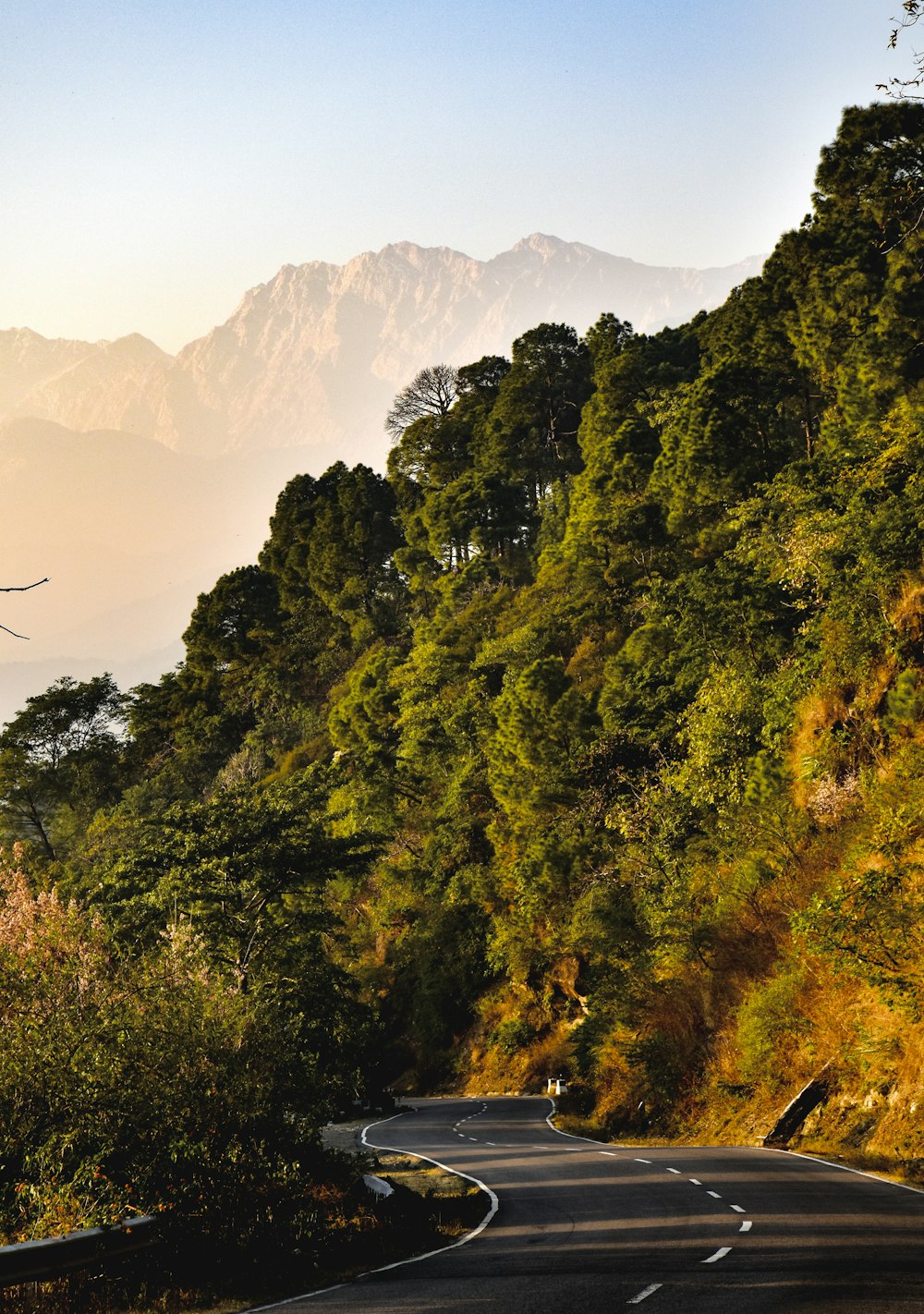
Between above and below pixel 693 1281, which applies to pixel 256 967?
above

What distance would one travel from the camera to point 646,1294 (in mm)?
10531

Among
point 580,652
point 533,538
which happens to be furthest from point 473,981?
point 533,538

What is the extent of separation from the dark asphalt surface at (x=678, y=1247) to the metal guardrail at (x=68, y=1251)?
179 centimetres

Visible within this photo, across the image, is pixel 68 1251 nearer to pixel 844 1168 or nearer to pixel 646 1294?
pixel 646 1294

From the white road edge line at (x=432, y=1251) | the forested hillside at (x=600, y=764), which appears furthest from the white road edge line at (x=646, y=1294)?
the forested hillside at (x=600, y=764)

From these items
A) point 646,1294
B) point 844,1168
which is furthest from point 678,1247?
point 844,1168

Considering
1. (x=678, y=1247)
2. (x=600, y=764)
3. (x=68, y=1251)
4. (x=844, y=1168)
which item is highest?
(x=600, y=764)

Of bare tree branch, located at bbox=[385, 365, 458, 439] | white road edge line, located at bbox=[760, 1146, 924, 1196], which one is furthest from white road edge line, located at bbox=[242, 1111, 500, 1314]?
bare tree branch, located at bbox=[385, 365, 458, 439]

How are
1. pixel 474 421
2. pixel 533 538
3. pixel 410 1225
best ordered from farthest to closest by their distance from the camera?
pixel 474 421 → pixel 533 538 → pixel 410 1225

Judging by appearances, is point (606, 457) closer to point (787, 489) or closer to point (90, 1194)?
point (787, 489)

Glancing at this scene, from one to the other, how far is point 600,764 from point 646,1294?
105 feet

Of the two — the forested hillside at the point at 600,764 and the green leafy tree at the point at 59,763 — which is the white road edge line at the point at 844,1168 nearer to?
the forested hillside at the point at 600,764

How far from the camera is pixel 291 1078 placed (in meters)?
15.6

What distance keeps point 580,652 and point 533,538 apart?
23141 millimetres
